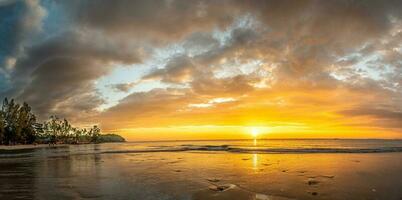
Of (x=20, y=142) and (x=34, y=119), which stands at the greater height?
(x=34, y=119)

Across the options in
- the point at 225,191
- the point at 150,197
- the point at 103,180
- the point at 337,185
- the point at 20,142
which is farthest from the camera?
the point at 20,142

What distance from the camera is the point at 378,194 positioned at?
1888cm

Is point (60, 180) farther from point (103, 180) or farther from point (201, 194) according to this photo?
point (201, 194)

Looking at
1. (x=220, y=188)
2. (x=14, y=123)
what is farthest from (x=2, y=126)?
(x=220, y=188)

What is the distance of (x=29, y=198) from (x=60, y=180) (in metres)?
8.02

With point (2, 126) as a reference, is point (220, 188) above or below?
below

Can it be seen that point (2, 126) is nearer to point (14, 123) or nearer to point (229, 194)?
point (14, 123)

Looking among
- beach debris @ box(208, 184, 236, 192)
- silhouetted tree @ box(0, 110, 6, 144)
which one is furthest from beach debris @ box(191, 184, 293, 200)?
silhouetted tree @ box(0, 110, 6, 144)

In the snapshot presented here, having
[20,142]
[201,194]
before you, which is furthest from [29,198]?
[20,142]

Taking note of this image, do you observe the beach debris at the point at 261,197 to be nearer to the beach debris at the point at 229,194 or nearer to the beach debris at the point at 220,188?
the beach debris at the point at 229,194

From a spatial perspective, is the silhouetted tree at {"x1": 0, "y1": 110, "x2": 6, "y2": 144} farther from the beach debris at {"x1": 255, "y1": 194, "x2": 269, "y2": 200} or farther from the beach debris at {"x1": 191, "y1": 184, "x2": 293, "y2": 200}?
the beach debris at {"x1": 255, "y1": 194, "x2": 269, "y2": 200}

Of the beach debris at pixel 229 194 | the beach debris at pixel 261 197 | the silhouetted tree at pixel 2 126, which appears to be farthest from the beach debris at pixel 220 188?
the silhouetted tree at pixel 2 126

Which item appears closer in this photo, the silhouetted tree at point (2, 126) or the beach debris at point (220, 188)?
the beach debris at point (220, 188)

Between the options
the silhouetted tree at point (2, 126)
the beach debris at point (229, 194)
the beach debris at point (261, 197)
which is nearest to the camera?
the beach debris at point (261, 197)
